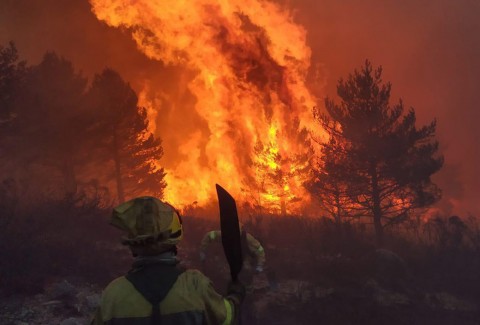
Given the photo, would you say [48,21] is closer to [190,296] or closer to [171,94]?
[171,94]

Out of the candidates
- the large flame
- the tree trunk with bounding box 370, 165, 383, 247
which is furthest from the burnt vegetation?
the large flame

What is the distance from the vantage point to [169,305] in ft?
7.91

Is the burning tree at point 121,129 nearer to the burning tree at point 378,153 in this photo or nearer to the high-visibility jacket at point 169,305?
the burning tree at point 378,153

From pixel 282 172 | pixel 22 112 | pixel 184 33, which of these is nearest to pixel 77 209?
pixel 22 112

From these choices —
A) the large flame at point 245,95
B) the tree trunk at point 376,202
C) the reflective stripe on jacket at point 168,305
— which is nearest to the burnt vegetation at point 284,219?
the tree trunk at point 376,202

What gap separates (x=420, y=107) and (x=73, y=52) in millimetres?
62330

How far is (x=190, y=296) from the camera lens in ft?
8.14

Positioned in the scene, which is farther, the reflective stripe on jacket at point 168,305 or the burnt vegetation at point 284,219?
the burnt vegetation at point 284,219

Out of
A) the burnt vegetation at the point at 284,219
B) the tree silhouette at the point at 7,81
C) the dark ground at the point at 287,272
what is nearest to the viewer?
the dark ground at the point at 287,272

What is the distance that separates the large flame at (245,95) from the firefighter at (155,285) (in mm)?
26941

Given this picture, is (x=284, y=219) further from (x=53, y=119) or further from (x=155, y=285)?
(x=155, y=285)

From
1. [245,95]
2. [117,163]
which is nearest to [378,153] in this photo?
[117,163]

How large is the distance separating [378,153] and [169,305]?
685 inches

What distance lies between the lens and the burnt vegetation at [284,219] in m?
11.7
